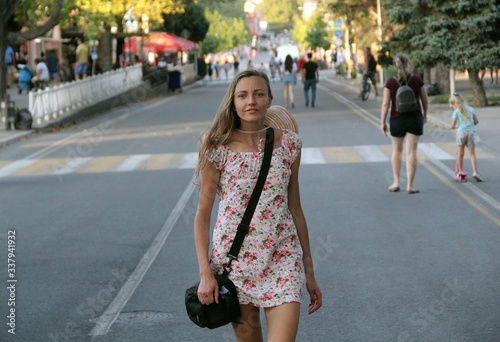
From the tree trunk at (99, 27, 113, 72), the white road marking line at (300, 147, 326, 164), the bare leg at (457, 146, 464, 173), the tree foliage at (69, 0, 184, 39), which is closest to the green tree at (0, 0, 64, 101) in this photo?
the tree foliage at (69, 0, 184, 39)

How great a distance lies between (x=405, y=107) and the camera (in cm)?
1291

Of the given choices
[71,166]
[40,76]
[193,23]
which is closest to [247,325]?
[71,166]

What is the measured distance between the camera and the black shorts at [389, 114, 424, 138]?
515 inches

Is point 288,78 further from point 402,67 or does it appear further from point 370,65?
point 402,67

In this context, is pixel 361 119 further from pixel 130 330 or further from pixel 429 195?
pixel 130 330

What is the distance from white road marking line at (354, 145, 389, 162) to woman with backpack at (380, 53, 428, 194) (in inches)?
162

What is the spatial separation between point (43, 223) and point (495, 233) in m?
5.19

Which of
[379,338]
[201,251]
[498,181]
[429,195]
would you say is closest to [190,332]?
[379,338]

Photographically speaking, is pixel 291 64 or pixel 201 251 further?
pixel 291 64

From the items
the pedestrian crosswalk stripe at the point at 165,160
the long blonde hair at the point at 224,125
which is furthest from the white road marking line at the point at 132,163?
the long blonde hair at the point at 224,125

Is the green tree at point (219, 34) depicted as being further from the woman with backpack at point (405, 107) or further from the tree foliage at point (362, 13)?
the woman with backpack at point (405, 107)

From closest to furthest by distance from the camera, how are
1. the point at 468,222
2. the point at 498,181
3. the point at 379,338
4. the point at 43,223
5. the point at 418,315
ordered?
the point at 379,338 < the point at 418,315 < the point at 468,222 < the point at 43,223 < the point at 498,181

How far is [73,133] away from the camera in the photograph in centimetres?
2681

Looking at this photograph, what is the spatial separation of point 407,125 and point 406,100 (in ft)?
1.31
